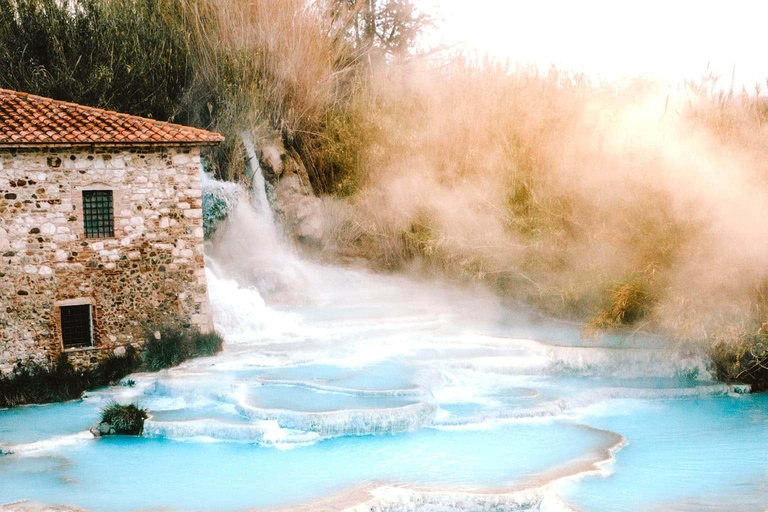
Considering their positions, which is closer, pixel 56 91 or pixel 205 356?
pixel 205 356

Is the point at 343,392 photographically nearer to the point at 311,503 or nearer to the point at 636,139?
the point at 311,503

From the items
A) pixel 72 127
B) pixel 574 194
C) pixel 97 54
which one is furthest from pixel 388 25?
pixel 72 127

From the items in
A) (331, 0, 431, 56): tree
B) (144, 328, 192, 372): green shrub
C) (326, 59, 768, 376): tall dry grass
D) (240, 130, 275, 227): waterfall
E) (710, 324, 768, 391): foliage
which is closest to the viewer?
(710, 324, 768, 391): foliage

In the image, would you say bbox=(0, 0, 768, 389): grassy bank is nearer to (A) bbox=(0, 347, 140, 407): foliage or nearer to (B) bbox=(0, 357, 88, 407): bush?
(A) bbox=(0, 347, 140, 407): foliage

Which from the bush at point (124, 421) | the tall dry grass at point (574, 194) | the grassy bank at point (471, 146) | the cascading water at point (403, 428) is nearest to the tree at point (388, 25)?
the grassy bank at point (471, 146)

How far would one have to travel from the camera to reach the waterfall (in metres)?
20.2

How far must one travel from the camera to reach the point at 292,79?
866 inches

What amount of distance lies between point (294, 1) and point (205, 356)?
472 inches

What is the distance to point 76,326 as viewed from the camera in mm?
13453

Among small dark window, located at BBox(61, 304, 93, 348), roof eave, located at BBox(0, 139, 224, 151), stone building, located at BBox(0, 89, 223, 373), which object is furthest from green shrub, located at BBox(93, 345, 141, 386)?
roof eave, located at BBox(0, 139, 224, 151)

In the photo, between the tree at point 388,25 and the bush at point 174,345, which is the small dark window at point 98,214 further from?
the tree at point 388,25

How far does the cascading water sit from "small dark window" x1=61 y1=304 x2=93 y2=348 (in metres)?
1.22

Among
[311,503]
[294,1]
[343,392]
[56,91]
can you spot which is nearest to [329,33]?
[294,1]

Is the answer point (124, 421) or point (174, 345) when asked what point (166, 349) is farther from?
point (124, 421)
